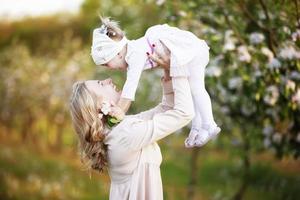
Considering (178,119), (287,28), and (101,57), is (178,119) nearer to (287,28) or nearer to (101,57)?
(101,57)

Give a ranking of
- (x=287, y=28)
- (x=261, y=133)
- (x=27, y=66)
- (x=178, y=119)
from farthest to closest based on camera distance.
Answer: (x=27, y=66) < (x=261, y=133) < (x=287, y=28) < (x=178, y=119)

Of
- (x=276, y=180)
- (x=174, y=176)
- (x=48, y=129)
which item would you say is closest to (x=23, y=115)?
(x=48, y=129)

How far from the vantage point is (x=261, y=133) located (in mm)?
6594

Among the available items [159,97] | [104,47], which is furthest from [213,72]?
[159,97]

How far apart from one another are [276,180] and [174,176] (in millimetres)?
1583

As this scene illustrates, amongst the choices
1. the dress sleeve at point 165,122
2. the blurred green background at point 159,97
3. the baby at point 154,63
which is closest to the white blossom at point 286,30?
the blurred green background at point 159,97

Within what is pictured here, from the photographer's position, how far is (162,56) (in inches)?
139

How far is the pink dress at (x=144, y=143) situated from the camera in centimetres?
344

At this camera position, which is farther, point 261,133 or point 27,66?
point 27,66

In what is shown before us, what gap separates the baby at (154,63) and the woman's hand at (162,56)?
0.01 m

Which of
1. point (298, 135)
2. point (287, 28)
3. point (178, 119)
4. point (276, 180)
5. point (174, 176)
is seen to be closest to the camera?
point (178, 119)

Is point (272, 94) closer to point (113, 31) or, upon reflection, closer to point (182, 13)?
point (182, 13)

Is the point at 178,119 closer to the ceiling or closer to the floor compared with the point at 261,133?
closer to the ceiling

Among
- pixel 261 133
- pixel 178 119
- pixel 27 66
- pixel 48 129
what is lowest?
pixel 48 129
